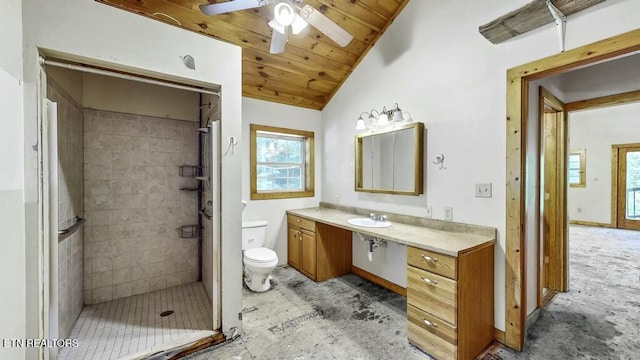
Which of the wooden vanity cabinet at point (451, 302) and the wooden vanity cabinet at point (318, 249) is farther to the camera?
the wooden vanity cabinet at point (318, 249)

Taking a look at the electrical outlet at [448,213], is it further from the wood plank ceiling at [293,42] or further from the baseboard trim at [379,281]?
the wood plank ceiling at [293,42]

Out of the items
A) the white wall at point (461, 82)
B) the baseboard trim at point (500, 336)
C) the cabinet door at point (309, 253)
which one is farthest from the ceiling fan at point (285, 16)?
the baseboard trim at point (500, 336)

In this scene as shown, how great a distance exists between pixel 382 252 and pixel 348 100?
6.36 ft

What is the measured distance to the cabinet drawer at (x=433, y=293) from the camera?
5.50ft

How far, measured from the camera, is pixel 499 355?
183 centimetres

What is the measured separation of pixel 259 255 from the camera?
2.76m

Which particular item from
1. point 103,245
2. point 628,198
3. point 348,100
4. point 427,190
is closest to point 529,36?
point 427,190

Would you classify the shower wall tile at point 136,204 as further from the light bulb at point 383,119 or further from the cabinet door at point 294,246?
the light bulb at point 383,119

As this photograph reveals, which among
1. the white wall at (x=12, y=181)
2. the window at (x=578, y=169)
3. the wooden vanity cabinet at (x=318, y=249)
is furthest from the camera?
the window at (x=578, y=169)

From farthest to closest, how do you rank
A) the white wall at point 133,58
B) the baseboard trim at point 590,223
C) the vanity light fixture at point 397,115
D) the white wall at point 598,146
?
1. the baseboard trim at point 590,223
2. the white wall at point 598,146
3. the vanity light fixture at point 397,115
4. the white wall at point 133,58

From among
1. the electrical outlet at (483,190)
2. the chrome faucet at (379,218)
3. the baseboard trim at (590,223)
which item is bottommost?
the baseboard trim at (590,223)

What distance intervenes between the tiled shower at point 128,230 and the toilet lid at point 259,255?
0.40m

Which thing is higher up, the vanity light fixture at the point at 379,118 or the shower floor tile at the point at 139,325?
the vanity light fixture at the point at 379,118

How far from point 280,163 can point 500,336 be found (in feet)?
9.64
